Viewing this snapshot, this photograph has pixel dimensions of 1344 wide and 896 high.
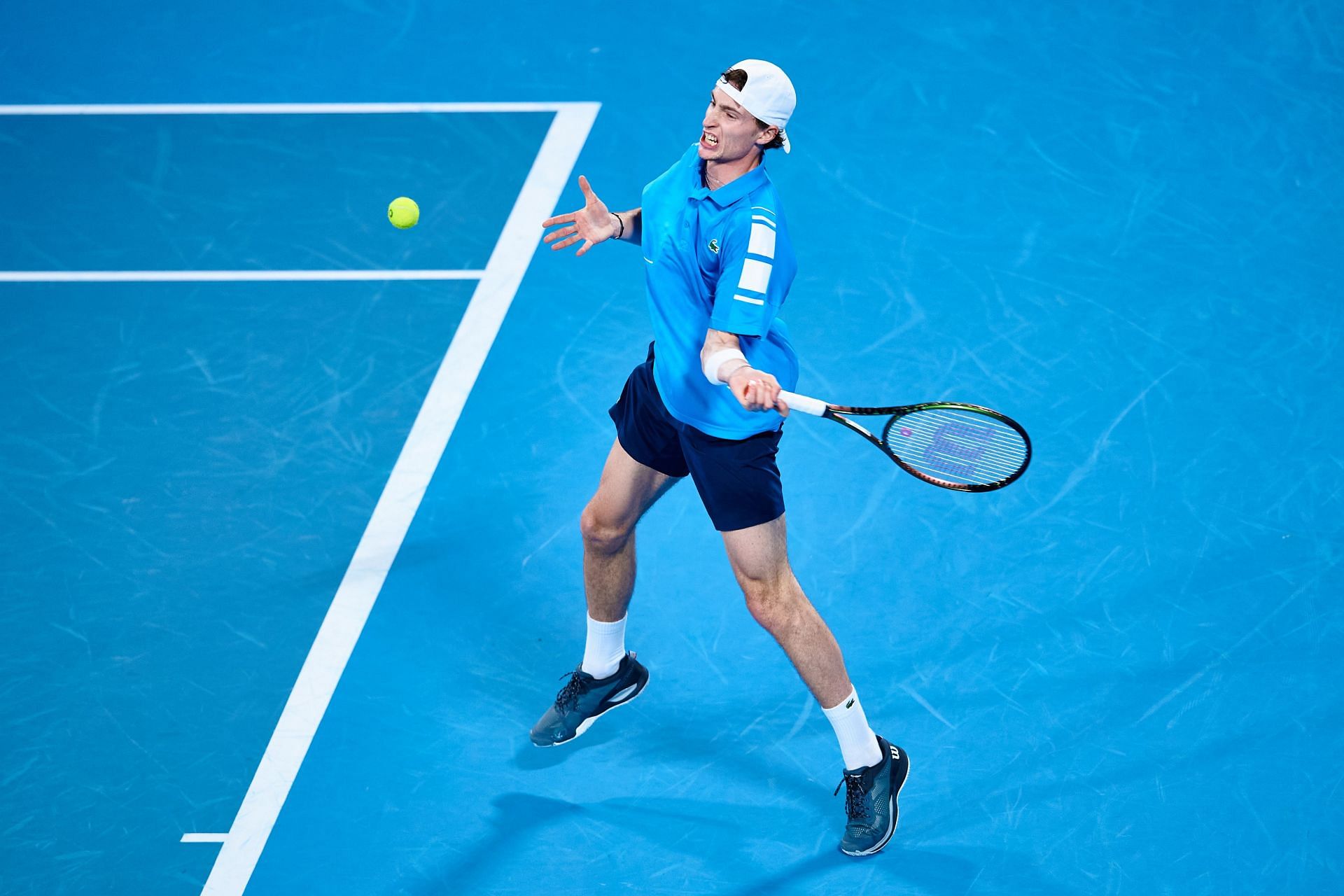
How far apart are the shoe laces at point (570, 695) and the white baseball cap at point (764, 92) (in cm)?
198

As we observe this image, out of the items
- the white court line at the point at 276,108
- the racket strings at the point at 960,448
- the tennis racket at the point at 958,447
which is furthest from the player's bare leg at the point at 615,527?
the white court line at the point at 276,108

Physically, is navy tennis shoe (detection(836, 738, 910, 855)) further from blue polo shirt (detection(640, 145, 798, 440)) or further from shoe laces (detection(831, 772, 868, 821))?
blue polo shirt (detection(640, 145, 798, 440))

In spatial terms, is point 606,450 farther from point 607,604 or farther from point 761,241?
point 761,241

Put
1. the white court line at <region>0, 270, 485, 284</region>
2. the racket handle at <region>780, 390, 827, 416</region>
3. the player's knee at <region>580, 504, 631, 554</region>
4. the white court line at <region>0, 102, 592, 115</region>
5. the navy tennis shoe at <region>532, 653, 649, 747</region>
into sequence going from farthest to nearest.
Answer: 1. the white court line at <region>0, 102, 592, 115</region>
2. the white court line at <region>0, 270, 485, 284</region>
3. the navy tennis shoe at <region>532, 653, 649, 747</region>
4. the player's knee at <region>580, 504, 631, 554</region>
5. the racket handle at <region>780, 390, 827, 416</region>

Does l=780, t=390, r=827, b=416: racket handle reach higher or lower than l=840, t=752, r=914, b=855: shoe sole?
higher

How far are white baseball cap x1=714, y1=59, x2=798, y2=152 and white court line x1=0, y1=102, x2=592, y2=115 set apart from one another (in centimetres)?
400

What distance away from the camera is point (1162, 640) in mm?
5047

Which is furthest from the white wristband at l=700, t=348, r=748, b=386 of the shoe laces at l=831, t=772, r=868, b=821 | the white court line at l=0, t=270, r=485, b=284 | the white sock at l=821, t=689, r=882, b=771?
the white court line at l=0, t=270, r=485, b=284

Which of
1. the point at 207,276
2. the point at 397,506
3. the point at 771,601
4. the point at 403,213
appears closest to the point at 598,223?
the point at 771,601

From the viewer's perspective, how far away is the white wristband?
3887 mm

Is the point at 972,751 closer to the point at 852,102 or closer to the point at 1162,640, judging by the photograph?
the point at 1162,640

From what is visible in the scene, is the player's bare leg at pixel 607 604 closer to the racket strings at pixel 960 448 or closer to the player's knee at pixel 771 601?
the player's knee at pixel 771 601

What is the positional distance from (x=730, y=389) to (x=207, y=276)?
372cm

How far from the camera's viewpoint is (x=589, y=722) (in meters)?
4.88
